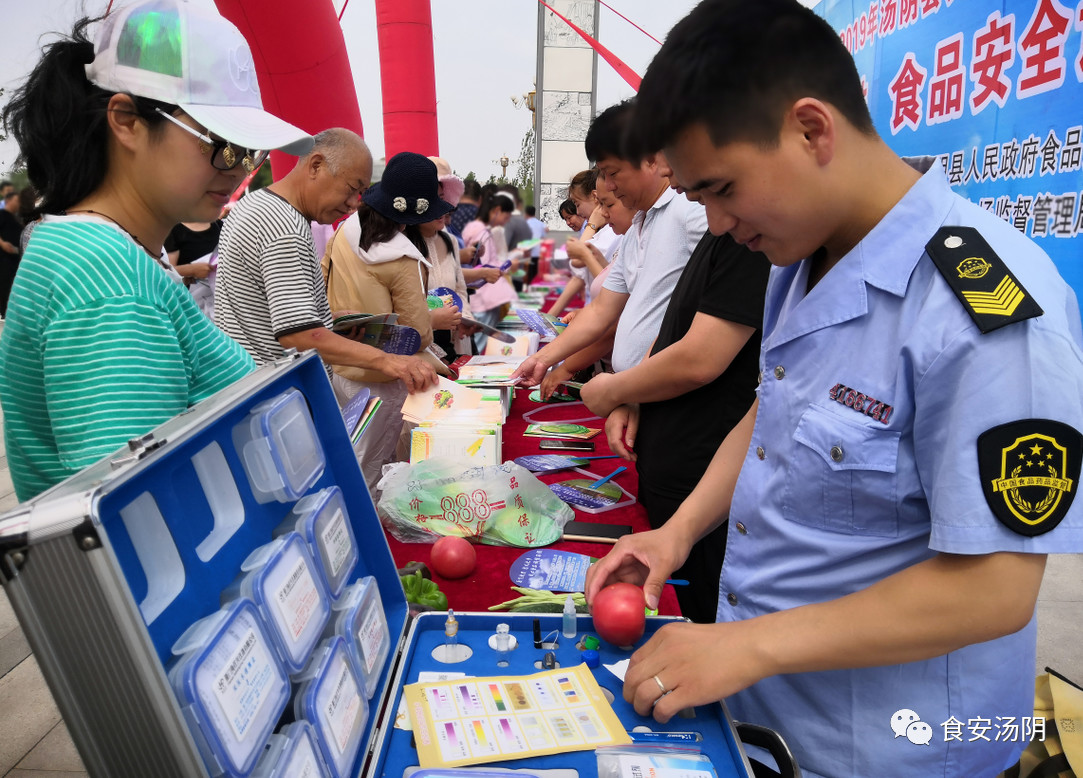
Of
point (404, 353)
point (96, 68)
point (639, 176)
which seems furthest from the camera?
point (404, 353)

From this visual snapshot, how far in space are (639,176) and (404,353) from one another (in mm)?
1061

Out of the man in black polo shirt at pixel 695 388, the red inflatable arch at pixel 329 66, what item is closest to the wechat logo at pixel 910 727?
the man in black polo shirt at pixel 695 388

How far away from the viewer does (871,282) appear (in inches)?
30.4

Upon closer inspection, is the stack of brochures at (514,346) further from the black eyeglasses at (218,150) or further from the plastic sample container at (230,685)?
the plastic sample container at (230,685)

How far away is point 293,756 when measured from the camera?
2.00 feet

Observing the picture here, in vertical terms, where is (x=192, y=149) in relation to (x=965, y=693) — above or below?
above

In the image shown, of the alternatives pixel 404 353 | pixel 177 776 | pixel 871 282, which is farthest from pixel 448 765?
pixel 404 353

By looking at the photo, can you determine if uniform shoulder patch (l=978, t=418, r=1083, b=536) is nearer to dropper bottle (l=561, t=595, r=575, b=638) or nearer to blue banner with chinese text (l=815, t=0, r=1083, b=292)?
dropper bottle (l=561, t=595, r=575, b=638)

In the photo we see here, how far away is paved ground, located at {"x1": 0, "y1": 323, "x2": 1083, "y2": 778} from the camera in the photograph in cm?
203

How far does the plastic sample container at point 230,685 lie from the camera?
51 cm

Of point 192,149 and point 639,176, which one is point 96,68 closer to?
point 192,149

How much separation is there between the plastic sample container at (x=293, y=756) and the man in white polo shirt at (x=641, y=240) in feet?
4.48

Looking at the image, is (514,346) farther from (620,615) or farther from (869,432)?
(869,432)

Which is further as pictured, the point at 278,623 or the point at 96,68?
the point at 96,68
